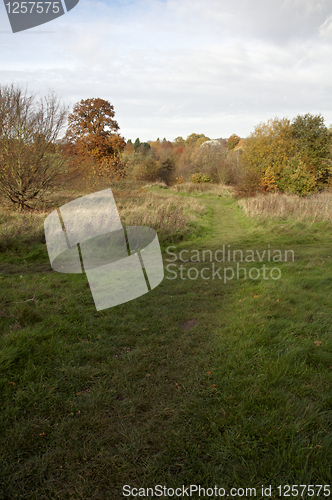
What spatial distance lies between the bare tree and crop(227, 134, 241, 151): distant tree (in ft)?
212

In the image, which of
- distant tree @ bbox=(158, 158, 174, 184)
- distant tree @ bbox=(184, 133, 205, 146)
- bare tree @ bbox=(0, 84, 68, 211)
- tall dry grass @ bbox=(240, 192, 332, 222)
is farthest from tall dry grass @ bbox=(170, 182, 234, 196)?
distant tree @ bbox=(184, 133, 205, 146)

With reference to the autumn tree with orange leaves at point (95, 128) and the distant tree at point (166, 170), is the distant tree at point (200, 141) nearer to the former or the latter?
the distant tree at point (166, 170)

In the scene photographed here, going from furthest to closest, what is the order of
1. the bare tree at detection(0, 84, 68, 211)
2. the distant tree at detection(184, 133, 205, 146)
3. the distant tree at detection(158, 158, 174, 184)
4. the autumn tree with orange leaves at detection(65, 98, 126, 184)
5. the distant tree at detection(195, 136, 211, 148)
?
the distant tree at detection(184, 133, 205, 146)
the distant tree at detection(195, 136, 211, 148)
the distant tree at detection(158, 158, 174, 184)
the autumn tree with orange leaves at detection(65, 98, 126, 184)
the bare tree at detection(0, 84, 68, 211)

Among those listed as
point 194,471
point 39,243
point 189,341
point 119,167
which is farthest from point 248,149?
point 194,471

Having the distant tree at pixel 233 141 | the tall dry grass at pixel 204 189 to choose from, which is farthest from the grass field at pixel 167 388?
the distant tree at pixel 233 141

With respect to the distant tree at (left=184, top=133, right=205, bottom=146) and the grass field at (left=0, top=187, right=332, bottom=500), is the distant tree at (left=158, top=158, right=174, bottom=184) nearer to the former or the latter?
the grass field at (left=0, top=187, right=332, bottom=500)

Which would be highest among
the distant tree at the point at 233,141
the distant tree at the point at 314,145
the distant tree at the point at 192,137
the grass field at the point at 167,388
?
the distant tree at the point at 192,137

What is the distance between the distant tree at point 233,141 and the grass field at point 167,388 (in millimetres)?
72404

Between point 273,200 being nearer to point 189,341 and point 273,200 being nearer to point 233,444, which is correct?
point 189,341

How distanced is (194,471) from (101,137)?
22225 millimetres

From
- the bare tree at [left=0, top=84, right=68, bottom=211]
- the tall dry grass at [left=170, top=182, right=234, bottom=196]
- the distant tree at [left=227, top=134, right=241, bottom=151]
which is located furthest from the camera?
the distant tree at [left=227, top=134, right=241, bottom=151]

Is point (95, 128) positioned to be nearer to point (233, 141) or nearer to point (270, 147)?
point (270, 147)

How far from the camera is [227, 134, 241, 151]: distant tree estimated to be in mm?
70812

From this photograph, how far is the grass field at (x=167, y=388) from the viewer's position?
1.90 metres
